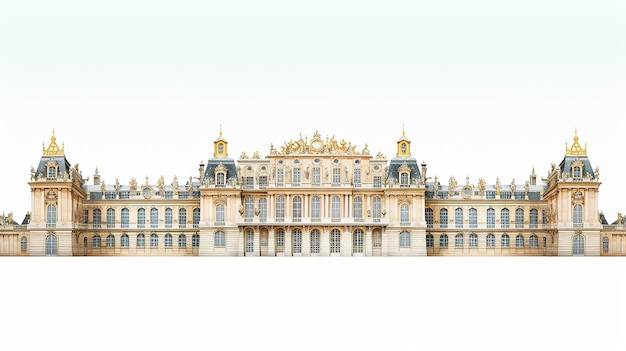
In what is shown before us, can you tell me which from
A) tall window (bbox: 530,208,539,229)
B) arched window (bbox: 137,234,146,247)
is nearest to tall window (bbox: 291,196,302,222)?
arched window (bbox: 137,234,146,247)

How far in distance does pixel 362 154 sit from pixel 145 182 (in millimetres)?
23964

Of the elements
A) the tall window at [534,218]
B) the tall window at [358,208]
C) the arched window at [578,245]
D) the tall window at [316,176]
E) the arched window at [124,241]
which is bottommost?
the arched window at [578,245]

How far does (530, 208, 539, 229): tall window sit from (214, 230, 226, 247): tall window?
107ft

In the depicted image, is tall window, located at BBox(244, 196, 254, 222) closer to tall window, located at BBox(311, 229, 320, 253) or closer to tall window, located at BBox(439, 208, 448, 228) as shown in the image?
tall window, located at BBox(311, 229, 320, 253)

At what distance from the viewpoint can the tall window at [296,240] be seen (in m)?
80.2

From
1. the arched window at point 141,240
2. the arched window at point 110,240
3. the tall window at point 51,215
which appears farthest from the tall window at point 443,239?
the tall window at point 51,215

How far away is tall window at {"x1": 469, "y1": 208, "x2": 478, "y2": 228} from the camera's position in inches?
3329

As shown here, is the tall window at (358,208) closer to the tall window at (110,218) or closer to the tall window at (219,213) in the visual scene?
the tall window at (219,213)

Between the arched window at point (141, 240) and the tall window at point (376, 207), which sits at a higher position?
the tall window at point (376, 207)

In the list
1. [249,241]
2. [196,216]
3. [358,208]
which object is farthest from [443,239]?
[196,216]

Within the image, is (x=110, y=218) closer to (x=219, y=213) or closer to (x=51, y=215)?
(x=51, y=215)

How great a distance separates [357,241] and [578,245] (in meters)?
22.2

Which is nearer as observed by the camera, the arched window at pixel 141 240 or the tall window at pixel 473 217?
the tall window at pixel 473 217

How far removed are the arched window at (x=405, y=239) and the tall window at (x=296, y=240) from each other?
10.3m
